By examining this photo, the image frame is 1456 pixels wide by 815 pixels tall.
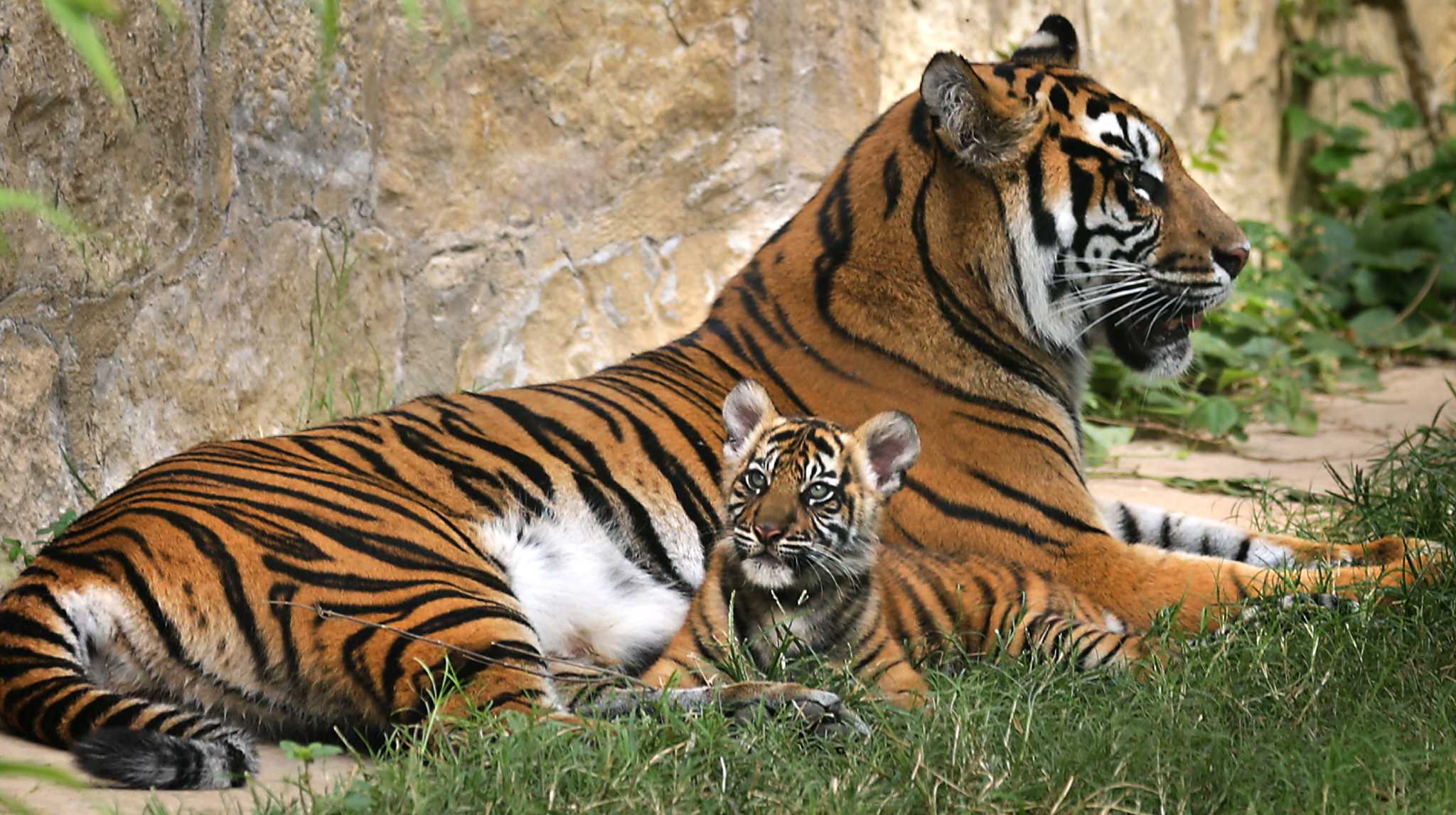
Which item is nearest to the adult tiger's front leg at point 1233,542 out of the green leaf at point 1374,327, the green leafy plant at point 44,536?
the green leafy plant at point 44,536

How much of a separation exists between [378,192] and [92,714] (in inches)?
102

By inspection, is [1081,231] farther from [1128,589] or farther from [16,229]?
[16,229]

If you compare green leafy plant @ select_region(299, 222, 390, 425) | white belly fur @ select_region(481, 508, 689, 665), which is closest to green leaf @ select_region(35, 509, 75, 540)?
green leafy plant @ select_region(299, 222, 390, 425)

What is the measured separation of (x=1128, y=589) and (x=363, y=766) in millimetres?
1891

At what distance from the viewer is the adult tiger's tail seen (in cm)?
287

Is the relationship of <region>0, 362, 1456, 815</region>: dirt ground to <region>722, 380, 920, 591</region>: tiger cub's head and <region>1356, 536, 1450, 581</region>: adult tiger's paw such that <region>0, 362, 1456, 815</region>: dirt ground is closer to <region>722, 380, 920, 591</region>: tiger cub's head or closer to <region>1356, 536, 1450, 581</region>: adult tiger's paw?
<region>1356, 536, 1450, 581</region>: adult tiger's paw

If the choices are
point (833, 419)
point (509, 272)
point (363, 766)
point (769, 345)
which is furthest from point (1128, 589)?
point (509, 272)

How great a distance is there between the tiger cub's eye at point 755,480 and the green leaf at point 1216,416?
3.85 m

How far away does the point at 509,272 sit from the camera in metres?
5.57

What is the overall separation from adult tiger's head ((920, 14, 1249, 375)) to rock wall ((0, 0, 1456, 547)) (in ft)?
5.05

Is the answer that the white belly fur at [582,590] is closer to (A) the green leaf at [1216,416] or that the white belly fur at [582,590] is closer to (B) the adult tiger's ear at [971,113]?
(B) the adult tiger's ear at [971,113]

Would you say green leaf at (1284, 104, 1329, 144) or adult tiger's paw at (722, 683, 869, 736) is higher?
green leaf at (1284, 104, 1329, 144)

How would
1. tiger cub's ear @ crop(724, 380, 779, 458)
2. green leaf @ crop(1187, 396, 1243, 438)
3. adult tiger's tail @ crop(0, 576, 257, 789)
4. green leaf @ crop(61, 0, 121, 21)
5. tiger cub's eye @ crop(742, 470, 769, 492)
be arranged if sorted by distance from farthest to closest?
green leaf @ crop(1187, 396, 1243, 438) < tiger cub's ear @ crop(724, 380, 779, 458) < tiger cub's eye @ crop(742, 470, 769, 492) < adult tiger's tail @ crop(0, 576, 257, 789) < green leaf @ crop(61, 0, 121, 21)

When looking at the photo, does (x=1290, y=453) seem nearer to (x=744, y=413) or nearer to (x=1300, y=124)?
(x=1300, y=124)
